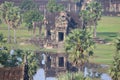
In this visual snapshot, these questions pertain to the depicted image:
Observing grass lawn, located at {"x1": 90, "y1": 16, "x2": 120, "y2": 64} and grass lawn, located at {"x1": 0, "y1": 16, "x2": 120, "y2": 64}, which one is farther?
grass lawn, located at {"x1": 0, "y1": 16, "x2": 120, "y2": 64}

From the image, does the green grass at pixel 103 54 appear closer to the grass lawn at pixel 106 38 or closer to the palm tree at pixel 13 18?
the grass lawn at pixel 106 38

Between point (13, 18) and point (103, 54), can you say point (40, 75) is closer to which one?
point (103, 54)

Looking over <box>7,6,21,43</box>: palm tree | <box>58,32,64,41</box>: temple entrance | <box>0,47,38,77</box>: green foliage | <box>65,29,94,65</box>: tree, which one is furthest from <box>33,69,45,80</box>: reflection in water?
<box>58,32,64,41</box>: temple entrance

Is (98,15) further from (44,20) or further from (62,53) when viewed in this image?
(62,53)

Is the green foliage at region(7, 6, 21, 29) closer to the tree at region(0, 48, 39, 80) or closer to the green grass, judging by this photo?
the green grass

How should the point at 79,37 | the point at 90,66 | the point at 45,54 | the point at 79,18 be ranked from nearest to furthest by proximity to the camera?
Answer: the point at 79,37 < the point at 90,66 < the point at 45,54 < the point at 79,18

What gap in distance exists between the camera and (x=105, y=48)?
5236 inches

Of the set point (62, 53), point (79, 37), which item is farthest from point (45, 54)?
point (79, 37)

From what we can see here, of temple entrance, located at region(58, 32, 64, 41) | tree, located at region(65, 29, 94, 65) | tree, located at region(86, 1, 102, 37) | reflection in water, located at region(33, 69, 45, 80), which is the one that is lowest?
reflection in water, located at region(33, 69, 45, 80)

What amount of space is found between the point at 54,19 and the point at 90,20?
41.9 feet

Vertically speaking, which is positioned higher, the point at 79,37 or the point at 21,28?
the point at 79,37

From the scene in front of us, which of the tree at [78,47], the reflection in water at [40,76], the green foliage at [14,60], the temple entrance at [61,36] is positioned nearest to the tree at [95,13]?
the temple entrance at [61,36]

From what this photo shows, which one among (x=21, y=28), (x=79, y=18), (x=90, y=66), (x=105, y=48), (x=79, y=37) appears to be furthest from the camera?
(x=21, y=28)

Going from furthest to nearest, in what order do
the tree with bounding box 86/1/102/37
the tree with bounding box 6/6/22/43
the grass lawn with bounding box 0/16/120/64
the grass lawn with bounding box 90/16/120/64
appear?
1. the tree with bounding box 86/1/102/37
2. the tree with bounding box 6/6/22/43
3. the grass lawn with bounding box 0/16/120/64
4. the grass lawn with bounding box 90/16/120/64
